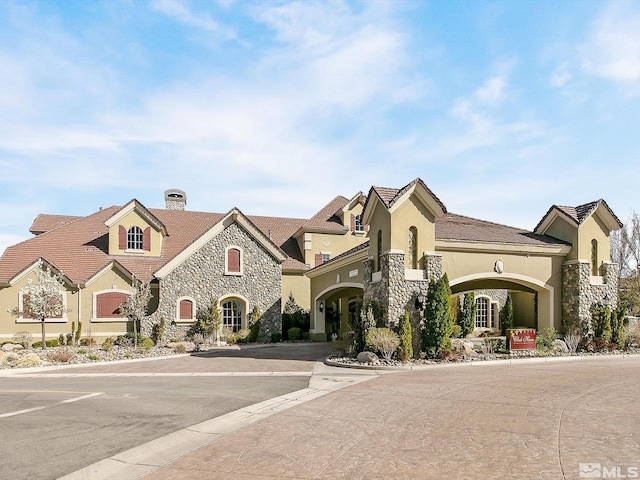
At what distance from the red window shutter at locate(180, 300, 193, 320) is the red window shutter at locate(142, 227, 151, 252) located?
176 inches

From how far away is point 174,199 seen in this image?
132 ft

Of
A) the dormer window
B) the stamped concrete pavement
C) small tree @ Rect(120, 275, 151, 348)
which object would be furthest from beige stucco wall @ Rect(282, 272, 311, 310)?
the stamped concrete pavement

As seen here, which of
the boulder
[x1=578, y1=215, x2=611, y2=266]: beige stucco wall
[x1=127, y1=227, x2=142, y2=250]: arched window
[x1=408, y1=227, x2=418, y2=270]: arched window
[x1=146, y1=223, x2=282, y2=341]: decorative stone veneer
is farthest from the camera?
[x1=127, y1=227, x2=142, y2=250]: arched window

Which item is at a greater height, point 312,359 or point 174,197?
point 174,197

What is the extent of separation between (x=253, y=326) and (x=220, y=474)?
901 inches

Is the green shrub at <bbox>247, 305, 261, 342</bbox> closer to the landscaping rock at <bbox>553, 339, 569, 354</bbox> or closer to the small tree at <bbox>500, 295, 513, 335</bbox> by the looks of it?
the landscaping rock at <bbox>553, 339, 569, 354</bbox>

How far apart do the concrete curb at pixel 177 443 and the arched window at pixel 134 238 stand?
2063 centimetres

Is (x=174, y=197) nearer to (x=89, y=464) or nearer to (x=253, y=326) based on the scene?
(x=253, y=326)

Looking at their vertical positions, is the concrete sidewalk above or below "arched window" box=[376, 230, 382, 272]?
below

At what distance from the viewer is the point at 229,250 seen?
1188 inches

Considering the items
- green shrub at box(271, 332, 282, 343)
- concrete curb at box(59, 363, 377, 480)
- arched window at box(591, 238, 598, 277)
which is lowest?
green shrub at box(271, 332, 282, 343)

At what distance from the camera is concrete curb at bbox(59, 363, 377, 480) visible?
23.6 feet

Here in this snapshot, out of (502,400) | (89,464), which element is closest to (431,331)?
(502,400)

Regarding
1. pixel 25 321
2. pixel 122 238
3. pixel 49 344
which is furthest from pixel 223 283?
pixel 25 321
